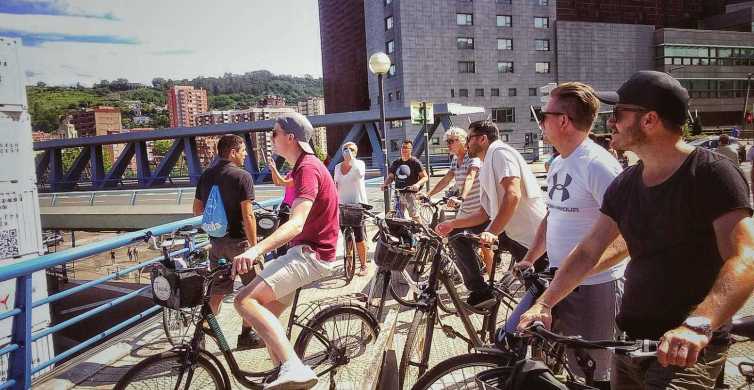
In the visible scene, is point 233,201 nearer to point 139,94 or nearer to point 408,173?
point 408,173

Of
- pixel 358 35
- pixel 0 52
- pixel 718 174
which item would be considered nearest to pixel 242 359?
pixel 718 174

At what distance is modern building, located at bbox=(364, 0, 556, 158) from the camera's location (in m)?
58.9

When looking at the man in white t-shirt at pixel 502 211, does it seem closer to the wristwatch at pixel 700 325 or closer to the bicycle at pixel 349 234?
the wristwatch at pixel 700 325

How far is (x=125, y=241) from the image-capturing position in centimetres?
446

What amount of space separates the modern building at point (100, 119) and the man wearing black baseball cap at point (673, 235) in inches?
Result: 7879

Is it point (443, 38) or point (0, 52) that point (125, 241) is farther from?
point (443, 38)

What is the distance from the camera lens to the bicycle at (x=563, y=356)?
4.91 ft

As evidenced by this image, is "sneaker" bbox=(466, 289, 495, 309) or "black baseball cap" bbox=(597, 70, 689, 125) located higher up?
"black baseball cap" bbox=(597, 70, 689, 125)

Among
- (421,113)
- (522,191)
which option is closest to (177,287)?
(522,191)

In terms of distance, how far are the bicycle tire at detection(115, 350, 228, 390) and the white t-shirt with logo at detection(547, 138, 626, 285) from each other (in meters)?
2.02

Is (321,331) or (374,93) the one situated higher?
(374,93)

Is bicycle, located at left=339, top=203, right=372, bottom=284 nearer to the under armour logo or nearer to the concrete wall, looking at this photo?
the under armour logo

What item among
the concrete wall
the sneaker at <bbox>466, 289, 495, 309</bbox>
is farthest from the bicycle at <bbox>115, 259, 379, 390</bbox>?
the concrete wall

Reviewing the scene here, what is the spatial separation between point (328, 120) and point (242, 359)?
35759 mm
